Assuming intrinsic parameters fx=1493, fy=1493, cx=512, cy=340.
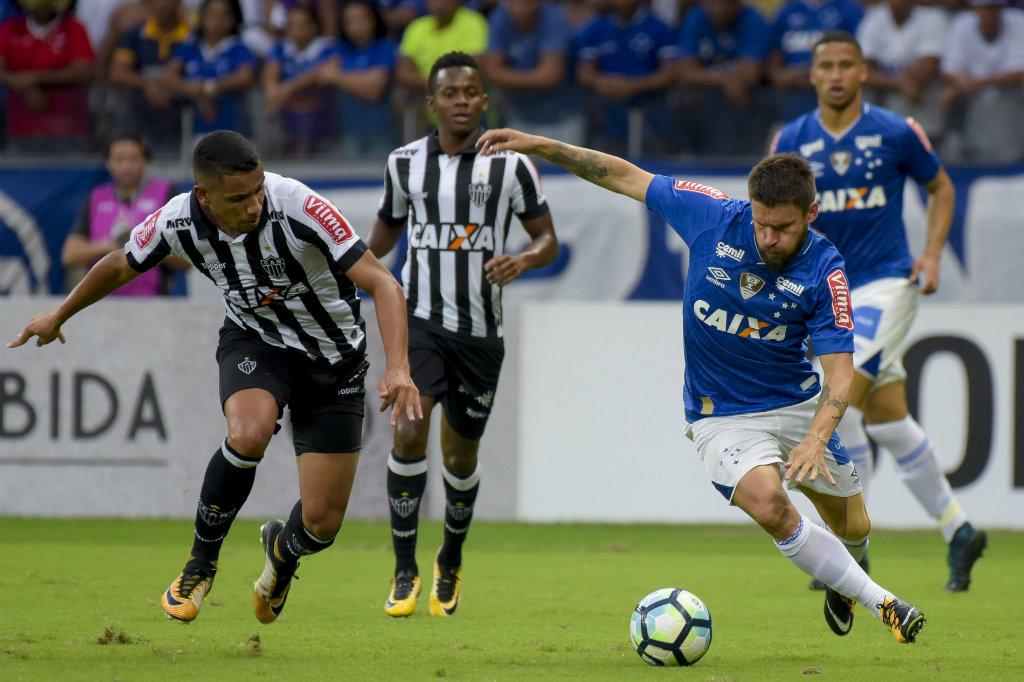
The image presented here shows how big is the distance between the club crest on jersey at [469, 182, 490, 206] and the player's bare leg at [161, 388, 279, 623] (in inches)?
66.1

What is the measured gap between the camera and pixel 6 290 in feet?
35.8

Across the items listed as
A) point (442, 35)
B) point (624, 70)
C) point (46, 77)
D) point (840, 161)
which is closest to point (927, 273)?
point (840, 161)

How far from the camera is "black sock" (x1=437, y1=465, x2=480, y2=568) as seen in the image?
6.72 meters

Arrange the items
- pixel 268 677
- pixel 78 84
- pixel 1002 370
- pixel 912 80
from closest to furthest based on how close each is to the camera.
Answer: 1. pixel 268 677
2. pixel 1002 370
3. pixel 912 80
4. pixel 78 84

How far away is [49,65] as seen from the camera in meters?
12.2

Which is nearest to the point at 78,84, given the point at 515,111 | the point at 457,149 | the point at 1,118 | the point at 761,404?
the point at 1,118

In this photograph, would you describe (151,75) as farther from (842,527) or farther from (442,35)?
(842,527)

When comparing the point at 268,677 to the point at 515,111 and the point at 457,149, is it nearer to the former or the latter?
the point at 457,149

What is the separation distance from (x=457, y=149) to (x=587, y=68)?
492 centimetres

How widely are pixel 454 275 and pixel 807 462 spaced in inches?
88.1

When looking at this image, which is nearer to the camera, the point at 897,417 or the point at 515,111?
the point at 897,417

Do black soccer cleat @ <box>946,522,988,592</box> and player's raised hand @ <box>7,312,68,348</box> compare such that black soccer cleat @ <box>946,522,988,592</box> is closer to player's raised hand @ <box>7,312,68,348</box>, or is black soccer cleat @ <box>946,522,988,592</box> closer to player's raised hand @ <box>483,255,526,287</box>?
player's raised hand @ <box>483,255,526,287</box>

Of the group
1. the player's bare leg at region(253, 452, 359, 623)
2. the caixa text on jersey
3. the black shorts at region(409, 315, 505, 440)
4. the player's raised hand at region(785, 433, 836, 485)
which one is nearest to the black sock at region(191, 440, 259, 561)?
the player's bare leg at region(253, 452, 359, 623)

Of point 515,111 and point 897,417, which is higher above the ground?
point 515,111
